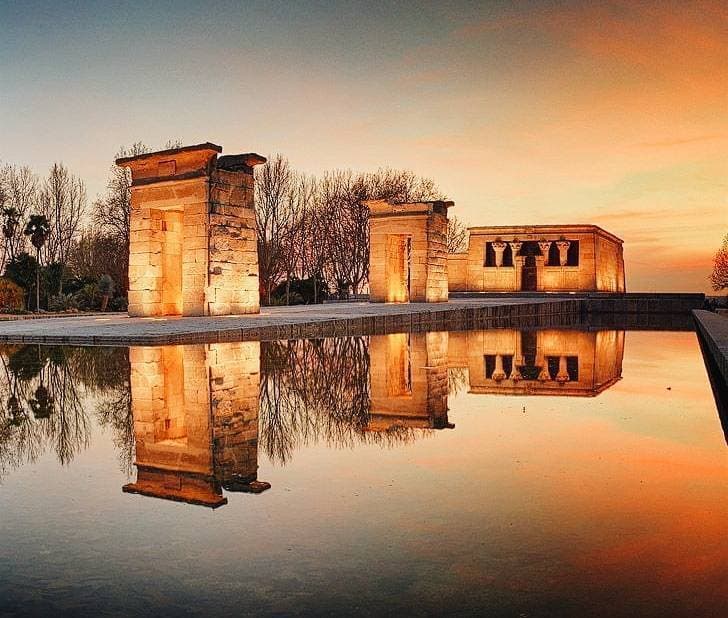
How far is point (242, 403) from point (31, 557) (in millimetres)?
3839

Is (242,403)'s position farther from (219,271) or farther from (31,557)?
(219,271)

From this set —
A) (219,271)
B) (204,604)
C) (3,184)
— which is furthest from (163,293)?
(3,184)

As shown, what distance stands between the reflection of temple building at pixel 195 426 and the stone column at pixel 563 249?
33.9 metres

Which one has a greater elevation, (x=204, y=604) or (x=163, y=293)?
(x=163, y=293)

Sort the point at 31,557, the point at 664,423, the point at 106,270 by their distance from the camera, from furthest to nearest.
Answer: the point at 106,270 < the point at 664,423 < the point at 31,557

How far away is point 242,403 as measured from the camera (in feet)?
22.1

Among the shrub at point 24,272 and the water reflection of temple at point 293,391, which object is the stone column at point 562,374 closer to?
the water reflection of temple at point 293,391

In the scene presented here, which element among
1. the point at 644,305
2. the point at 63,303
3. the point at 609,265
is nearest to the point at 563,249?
the point at 609,265

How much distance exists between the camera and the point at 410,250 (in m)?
30.8

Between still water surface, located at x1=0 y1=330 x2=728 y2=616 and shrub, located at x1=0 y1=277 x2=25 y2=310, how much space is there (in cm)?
2265

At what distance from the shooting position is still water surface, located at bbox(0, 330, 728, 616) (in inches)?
101

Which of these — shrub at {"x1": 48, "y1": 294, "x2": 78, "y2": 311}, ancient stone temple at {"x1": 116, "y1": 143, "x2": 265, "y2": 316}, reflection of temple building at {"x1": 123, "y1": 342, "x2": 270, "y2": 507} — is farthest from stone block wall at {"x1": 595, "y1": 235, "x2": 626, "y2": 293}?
reflection of temple building at {"x1": 123, "y1": 342, "x2": 270, "y2": 507}

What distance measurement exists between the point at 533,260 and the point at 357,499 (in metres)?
40.4

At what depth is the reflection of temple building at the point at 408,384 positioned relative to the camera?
620 centimetres
